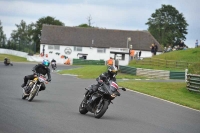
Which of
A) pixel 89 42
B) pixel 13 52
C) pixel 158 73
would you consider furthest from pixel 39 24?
pixel 158 73

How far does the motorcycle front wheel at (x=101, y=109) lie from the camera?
1531 cm

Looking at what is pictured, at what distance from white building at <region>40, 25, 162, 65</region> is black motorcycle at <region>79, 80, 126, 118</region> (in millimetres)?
89618

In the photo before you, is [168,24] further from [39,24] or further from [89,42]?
[39,24]

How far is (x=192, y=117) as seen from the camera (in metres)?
19.1

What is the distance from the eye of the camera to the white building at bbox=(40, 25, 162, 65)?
352 ft

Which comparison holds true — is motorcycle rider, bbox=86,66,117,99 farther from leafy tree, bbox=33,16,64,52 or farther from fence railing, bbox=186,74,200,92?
leafy tree, bbox=33,16,64,52

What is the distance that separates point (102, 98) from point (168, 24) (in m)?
112

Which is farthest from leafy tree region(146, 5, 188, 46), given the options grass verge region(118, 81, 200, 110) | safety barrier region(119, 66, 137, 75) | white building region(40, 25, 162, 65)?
grass verge region(118, 81, 200, 110)

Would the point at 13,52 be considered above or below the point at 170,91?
above

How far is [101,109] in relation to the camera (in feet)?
50.5

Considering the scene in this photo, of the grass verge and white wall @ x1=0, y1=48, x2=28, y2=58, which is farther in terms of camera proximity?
white wall @ x1=0, y1=48, x2=28, y2=58

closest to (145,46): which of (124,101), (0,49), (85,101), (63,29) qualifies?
(63,29)

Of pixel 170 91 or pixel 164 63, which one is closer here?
pixel 170 91

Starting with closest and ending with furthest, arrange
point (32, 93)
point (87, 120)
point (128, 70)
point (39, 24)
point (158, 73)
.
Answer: point (87, 120)
point (32, 93)
point (158, 73)
point (128, 70)
point (39, 24)
